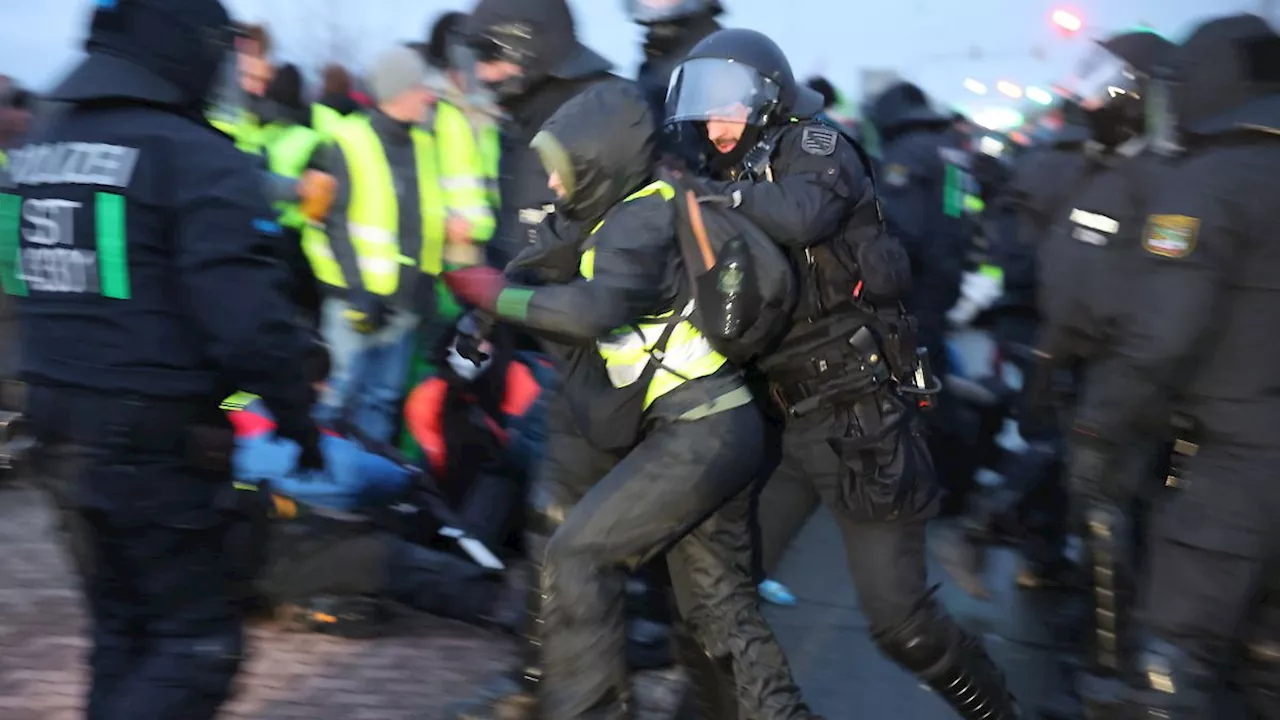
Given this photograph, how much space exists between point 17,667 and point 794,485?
104 inches

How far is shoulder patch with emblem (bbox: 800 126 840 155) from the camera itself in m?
3.61

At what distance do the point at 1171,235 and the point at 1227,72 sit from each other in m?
0.48

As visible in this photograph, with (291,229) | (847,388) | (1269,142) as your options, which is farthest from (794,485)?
(291,229)

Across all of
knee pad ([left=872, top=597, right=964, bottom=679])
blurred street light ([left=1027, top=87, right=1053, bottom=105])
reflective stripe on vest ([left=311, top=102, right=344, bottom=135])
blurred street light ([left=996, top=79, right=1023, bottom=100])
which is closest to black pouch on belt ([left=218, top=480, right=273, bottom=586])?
knee pad ([left=872, top=597, right=964, bottom=679])

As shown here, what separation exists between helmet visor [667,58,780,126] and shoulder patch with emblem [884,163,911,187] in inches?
102

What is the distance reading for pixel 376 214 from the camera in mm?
5742

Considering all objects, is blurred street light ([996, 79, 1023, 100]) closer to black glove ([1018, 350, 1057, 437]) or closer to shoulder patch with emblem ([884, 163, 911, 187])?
shoulder patch with emblem ([884, 163, 911, 187])

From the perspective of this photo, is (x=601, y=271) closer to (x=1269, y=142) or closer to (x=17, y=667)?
(x=1269, y=142)

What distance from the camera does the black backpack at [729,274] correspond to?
3.29m

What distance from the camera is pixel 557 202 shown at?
139 inches

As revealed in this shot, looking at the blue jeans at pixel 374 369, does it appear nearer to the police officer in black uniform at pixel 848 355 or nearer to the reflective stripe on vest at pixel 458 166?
the reflective stripe on vest at pixel 458 166

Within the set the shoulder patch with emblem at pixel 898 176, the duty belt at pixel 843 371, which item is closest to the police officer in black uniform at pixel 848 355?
the duty belt at pixel 843 371

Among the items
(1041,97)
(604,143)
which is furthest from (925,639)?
(1041,97)

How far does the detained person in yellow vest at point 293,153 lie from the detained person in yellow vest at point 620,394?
224cm
